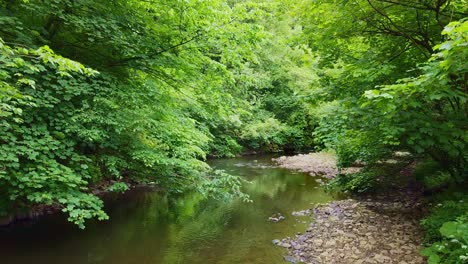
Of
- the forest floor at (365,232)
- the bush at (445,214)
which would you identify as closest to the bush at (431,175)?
the forest floor at (365,232)

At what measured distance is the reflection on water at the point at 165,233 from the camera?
6770 millimetres

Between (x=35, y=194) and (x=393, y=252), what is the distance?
6.11 meters

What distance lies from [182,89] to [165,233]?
354cm

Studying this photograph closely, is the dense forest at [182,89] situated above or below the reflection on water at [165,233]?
above

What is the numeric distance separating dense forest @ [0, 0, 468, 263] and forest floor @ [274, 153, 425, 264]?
0.71 m

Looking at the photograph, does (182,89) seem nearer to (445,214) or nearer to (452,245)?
(445,214)

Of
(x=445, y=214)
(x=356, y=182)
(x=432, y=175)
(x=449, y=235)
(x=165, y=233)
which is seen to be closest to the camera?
(x=449, y=235)

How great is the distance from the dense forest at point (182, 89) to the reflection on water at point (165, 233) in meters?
1.00

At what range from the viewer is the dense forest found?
193 inches

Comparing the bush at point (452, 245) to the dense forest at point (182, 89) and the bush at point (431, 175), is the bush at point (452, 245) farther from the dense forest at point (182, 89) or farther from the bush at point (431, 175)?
the bush at point (431, 175)

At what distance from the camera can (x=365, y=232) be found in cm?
736

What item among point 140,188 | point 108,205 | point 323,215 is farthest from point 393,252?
point 140,188

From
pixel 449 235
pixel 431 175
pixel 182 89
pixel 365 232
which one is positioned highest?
pixel 182 89

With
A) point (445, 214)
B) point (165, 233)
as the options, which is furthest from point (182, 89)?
point (445, 214)
